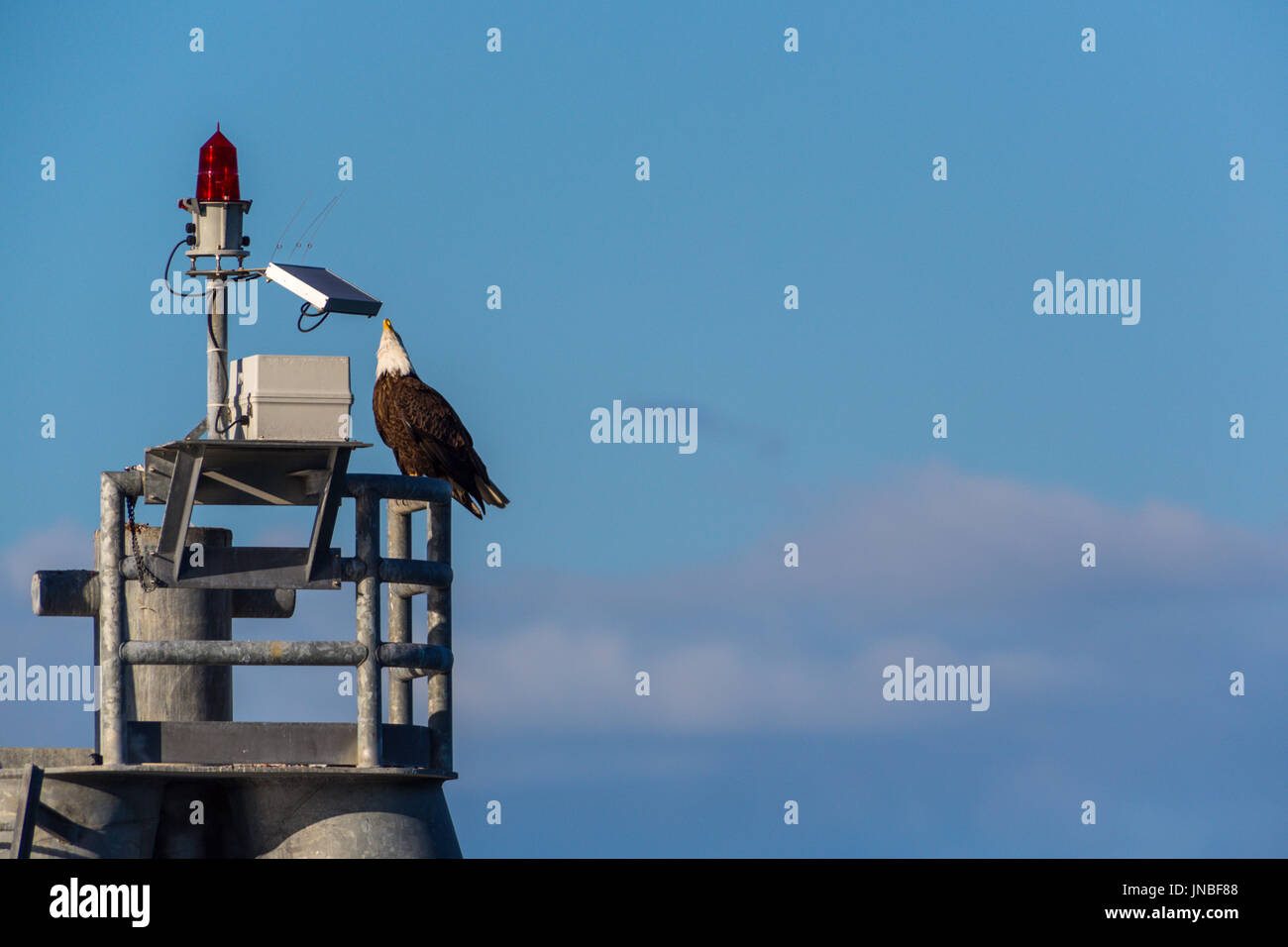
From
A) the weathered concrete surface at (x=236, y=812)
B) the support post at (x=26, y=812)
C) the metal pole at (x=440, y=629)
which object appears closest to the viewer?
the support post at (x=26, y=812)

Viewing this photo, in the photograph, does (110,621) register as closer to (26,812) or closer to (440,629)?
(26,812)

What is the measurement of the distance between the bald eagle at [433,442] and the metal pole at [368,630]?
92.1 inches

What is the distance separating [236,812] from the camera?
33.9 m

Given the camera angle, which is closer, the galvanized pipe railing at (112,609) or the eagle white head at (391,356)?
the galvanized pipe railing at (112,609)

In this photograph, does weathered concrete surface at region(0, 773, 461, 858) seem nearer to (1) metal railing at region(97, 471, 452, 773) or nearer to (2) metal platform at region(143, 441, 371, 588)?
(1) metal railing at region(97, 471, 452, 773)

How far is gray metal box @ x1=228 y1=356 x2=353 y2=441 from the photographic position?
32.5 m

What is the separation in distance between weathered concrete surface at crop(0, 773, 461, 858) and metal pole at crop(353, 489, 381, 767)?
35 cm

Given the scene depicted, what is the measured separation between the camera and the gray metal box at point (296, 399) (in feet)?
107

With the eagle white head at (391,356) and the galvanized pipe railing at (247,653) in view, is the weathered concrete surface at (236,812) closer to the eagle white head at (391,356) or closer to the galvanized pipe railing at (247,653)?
the galvanized pipe railing at (247,653)

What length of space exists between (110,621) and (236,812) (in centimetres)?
295

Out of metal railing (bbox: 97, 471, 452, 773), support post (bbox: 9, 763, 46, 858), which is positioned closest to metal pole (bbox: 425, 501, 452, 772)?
metal railing (bbox: 97, 471, 452, 773)

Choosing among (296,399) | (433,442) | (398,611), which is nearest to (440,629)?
(398,611)

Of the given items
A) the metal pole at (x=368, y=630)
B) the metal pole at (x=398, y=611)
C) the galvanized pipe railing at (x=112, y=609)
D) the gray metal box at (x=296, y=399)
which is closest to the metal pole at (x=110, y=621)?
the galvanized pipe railing at (x=112, y=609)
